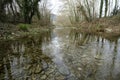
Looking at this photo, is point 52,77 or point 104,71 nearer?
point 52,77

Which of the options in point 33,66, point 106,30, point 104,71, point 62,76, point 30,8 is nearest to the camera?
point 62,76

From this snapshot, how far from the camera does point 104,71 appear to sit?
441 cm

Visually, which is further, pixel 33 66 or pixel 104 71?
pixel 33 66

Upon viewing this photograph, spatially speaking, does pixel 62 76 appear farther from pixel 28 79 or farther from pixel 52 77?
pixel 28 79

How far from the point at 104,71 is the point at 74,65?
1046mm

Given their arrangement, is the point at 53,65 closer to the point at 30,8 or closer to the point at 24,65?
the point at 24,65

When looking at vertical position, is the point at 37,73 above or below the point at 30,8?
below

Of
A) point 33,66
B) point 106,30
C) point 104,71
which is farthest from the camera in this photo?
point 106,30

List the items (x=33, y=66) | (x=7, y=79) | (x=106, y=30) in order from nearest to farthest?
(x=7, y=79) < (x=33, y=66) < (x=106, y=30)

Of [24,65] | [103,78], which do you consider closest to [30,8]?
[24,65]

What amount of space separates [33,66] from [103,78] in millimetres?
2276

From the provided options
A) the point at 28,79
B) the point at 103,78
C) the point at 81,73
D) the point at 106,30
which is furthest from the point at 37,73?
the point at 106,30

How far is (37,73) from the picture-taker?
4234 millimetres

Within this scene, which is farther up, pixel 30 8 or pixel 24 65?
pixel 30 8
